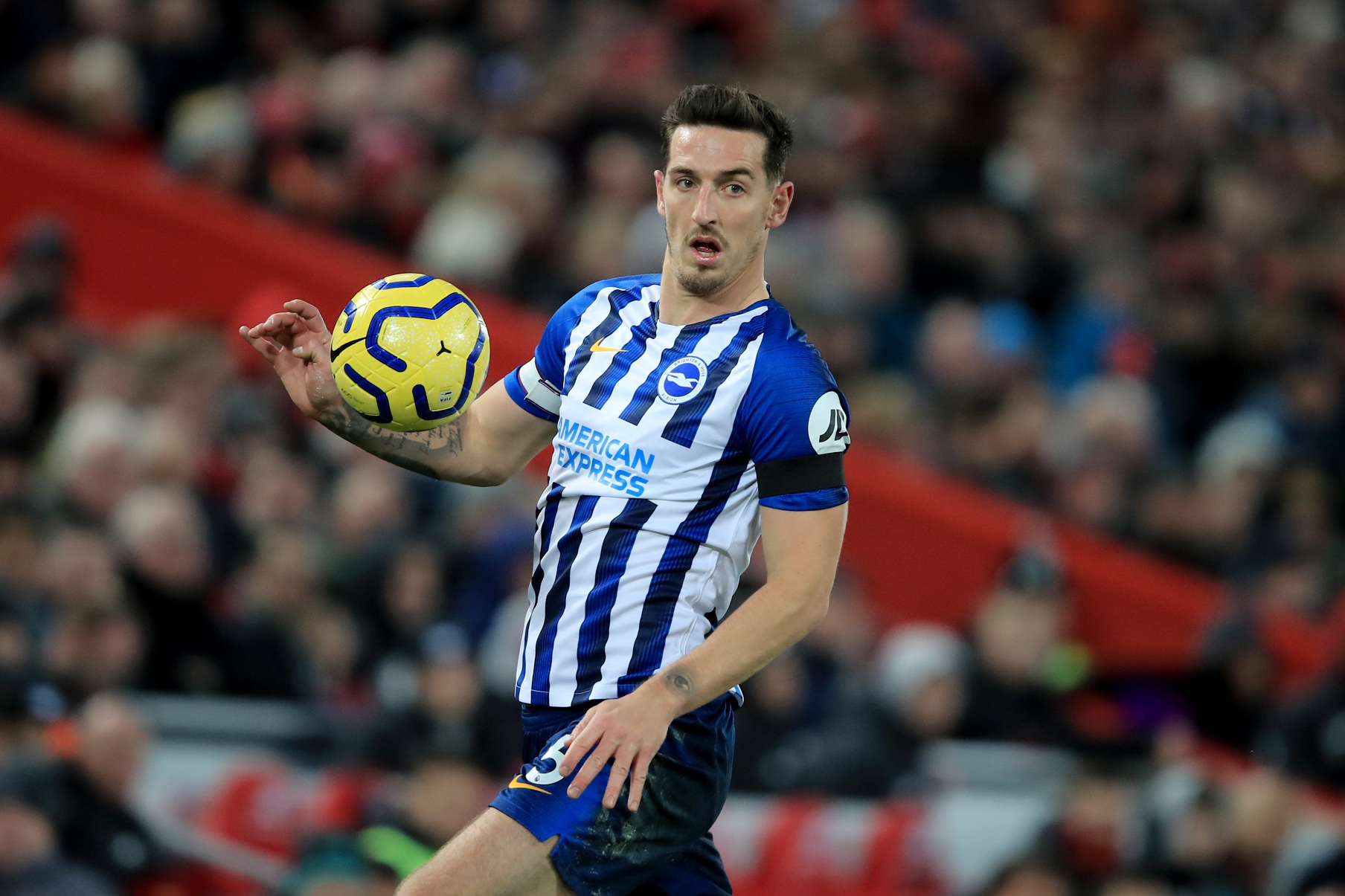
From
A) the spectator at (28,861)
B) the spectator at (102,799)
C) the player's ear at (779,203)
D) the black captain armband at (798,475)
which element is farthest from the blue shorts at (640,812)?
the spectator at (102,799)

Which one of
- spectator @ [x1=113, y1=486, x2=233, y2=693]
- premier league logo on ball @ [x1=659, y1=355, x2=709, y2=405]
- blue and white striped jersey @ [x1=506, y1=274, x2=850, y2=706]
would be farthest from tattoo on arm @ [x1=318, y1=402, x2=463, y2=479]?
spectator @ [x1=113, y1=486, x2=233, y2=693]

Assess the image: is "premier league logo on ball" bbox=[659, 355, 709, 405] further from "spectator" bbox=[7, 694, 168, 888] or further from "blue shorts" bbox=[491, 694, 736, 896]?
"spectator" bbox=[7, 694, 168, 888]

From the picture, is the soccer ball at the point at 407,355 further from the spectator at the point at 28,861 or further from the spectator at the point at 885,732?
the spectator at the point at 885,732

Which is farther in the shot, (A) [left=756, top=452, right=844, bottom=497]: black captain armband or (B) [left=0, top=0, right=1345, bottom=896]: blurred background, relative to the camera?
(B) [left=0, top=0, right=1345, bottom=896]: blurred background

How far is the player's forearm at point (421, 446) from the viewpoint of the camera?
4508 millimetres

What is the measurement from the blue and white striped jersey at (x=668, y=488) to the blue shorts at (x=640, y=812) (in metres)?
0.16

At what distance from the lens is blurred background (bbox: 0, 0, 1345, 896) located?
7836 millimetres

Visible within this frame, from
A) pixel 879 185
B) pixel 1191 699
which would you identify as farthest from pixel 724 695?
pixel 879 185

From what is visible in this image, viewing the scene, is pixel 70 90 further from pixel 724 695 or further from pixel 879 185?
pixel 724 695

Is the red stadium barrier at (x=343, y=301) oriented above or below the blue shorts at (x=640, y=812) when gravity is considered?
above

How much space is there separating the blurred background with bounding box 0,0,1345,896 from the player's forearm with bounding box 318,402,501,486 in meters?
2.23

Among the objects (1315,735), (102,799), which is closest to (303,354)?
(102,799)

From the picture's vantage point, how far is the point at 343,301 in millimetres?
11367

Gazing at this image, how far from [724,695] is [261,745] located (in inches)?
163
